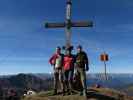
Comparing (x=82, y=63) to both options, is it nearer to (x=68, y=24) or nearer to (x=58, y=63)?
(x=58, y=63)

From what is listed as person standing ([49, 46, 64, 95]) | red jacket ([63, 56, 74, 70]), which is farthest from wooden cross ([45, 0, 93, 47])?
red jacket ([63, 56, 74, 70])

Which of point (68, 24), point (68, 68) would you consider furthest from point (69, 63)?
point (68, 24)

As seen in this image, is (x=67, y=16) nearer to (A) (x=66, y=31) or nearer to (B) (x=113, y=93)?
(A) (x=66, y=31)

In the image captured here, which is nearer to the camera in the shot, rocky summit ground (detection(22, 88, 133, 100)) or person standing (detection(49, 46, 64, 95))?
rocky summit ground (detection(22, 88, 133, 100))

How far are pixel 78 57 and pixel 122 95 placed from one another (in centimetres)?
593

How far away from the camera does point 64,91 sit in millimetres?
25250

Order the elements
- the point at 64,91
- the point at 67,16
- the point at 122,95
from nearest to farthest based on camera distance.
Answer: the point at 64,91 < the point at 122,95 < the point at 67,16

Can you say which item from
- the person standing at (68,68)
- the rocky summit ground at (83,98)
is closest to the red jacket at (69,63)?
the person standing at (68,68)

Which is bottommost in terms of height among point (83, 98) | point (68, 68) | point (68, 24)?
point (83, 98)

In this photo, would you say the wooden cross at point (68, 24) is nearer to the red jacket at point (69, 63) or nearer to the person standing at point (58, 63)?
the person standing at point (58, 63)

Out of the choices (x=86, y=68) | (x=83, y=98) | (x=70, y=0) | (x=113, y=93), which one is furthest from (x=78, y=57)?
(x=70, y=0)

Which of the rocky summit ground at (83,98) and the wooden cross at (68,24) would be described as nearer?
the rocky summit ground at (83,98)

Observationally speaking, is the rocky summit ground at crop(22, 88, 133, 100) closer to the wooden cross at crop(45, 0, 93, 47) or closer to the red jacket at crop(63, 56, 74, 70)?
the red jacket at crop(63, 56, 74, 70)

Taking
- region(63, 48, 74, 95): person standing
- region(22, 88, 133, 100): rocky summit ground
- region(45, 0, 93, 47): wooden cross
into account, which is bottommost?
region(22, 88, 133, 100): rocky summit ground
